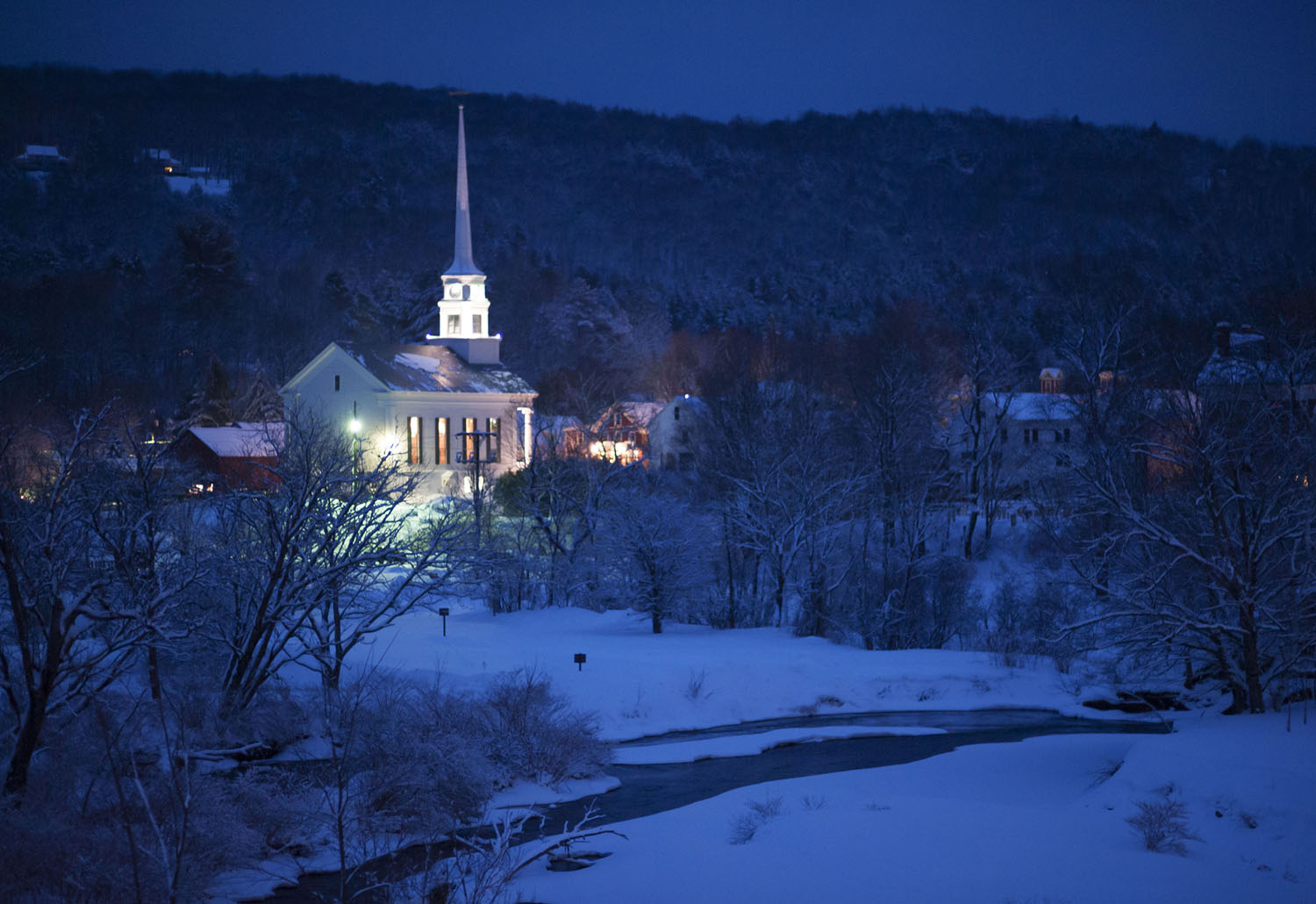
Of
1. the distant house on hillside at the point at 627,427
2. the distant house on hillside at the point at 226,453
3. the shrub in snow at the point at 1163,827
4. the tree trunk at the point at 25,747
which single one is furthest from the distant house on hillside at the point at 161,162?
the shrub in snow at the point at 1163,827

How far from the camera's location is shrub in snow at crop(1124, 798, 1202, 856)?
15258mm

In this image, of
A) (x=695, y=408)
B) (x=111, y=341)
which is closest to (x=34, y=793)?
(x=695, y=408)

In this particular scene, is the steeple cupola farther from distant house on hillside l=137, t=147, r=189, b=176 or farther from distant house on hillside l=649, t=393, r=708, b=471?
distant house on hillside l=137, t=147, r=189, b=176

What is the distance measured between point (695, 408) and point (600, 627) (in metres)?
36.5

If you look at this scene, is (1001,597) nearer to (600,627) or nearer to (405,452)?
(600,627)

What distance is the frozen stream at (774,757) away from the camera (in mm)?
18312

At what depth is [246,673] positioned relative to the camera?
2238 cm

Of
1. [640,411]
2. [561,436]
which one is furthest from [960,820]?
[640,411]

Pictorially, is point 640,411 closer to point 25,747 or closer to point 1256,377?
point 1256,377

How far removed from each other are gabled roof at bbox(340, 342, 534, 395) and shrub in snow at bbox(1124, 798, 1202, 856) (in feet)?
142

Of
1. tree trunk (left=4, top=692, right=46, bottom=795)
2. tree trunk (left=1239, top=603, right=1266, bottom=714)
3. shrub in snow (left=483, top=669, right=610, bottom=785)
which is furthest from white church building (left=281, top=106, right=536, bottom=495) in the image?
tree trunk (left=4, top=692, right=46, bottom=795)

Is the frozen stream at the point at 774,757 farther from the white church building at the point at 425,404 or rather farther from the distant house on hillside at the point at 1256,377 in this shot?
the white church building at the point at 425,404

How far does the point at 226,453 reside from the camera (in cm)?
5359

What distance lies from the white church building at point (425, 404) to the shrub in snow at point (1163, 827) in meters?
36.7
